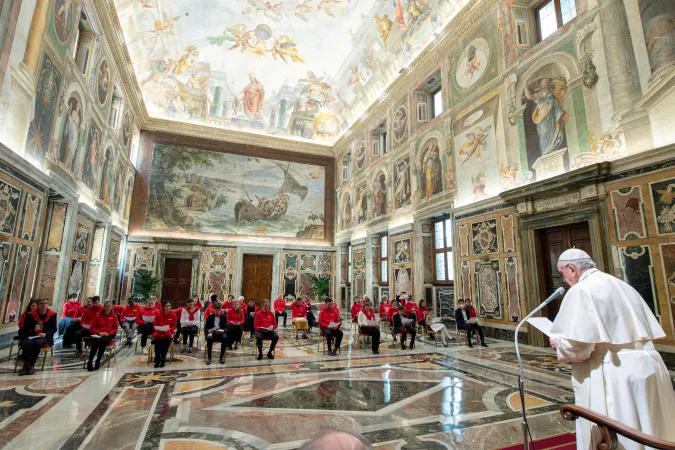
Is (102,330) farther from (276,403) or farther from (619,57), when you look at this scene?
(619,57)

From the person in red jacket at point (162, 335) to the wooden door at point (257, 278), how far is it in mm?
12787

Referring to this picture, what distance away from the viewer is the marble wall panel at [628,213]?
6.81m

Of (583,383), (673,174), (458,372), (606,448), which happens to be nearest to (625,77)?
(673,174)

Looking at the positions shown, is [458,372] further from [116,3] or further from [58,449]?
[116,3]

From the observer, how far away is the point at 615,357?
7.77 feet

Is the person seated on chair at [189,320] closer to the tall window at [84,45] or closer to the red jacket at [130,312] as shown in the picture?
the red jacket at [130,312]

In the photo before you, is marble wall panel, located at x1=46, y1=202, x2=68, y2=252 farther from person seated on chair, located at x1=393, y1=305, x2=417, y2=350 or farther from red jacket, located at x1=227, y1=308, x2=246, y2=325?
person seated on chair, located at x1=393, y1=305, x2=417, y2=350

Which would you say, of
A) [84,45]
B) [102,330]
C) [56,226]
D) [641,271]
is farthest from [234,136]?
[641,271]

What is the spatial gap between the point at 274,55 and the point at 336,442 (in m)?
19.9

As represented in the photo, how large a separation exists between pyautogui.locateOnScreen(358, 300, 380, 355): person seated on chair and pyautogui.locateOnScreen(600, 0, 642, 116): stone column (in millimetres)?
7174

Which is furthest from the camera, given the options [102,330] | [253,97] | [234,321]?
[253,97]

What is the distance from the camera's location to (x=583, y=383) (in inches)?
100

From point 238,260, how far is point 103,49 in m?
11.4

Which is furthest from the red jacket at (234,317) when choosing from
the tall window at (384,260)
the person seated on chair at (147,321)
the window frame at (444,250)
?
the tall window at (384,260)
